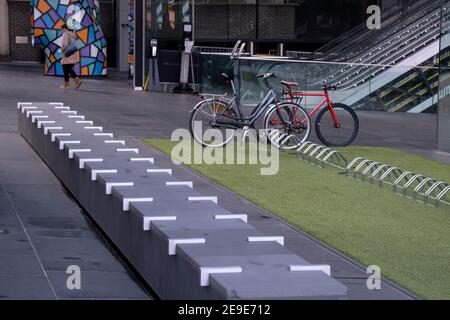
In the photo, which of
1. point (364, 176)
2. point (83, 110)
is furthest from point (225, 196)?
point (83, 110)

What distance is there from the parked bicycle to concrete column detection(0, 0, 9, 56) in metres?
28.2

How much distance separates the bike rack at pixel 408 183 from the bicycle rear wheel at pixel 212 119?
2192 millimetres

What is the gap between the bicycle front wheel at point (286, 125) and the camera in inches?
595

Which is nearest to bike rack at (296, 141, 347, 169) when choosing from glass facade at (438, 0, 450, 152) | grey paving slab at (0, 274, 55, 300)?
glass facade at (438, 0, 450, 152)

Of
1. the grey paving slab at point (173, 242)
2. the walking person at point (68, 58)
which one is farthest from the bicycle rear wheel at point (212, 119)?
the walking person at point (68, 58)

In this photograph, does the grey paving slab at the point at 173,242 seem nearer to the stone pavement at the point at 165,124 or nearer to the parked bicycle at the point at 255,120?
the stone pavement at the point at 165,124

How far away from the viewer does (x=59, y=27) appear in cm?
3238

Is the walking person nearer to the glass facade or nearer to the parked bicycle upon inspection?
the parked bicycle

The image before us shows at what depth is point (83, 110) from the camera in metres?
20.9

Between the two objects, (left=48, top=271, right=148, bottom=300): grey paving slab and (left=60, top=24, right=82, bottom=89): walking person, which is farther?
(left=60, top=24, right=82, bottom=89): walking person

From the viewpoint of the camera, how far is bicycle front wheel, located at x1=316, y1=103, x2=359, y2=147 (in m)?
15.8

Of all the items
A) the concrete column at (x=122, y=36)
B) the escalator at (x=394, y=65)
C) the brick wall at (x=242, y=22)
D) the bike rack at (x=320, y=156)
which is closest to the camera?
the bike rack at (x=320, y=156)

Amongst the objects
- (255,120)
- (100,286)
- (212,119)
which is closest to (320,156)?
(255,120)
